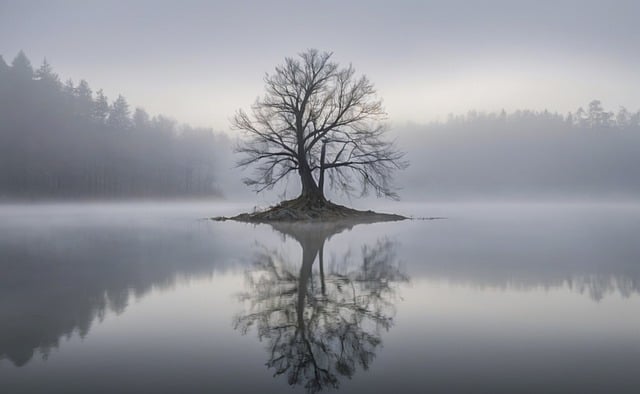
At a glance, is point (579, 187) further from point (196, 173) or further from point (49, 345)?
point (49, 345)

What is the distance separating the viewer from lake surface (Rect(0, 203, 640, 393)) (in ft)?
10.1

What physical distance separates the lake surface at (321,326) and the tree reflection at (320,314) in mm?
18

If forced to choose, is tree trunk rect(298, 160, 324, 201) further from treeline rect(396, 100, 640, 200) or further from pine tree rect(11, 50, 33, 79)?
treeline rect(396, 100, 640, 200)

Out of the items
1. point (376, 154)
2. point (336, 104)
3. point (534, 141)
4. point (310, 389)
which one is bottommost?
point (310, 389)

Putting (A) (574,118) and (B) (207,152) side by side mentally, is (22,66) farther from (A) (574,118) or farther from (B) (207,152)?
(A) (574,118)

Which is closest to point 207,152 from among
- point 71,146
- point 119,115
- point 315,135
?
point 119,115

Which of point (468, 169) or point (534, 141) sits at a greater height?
point (534, 141)

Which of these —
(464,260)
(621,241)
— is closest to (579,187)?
(621,241)

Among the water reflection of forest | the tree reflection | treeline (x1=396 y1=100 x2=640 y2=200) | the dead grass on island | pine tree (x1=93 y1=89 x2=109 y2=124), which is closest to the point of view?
the tree reflection

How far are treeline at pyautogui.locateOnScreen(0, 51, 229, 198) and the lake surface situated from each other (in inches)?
2132

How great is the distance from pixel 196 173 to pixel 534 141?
3646 inches

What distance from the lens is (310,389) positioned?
117 inches

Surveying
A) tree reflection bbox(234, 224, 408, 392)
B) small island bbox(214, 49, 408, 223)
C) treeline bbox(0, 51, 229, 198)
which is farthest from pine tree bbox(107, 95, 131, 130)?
tree reflection bbox(234, 224, 408, 392)

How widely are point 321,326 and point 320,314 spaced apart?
42 cm
